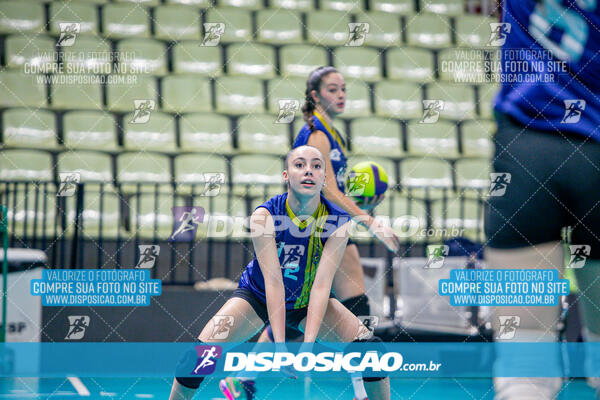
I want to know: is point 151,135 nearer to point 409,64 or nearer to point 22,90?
point 22,90

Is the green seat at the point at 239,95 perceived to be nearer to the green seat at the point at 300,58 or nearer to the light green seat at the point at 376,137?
the green seat at the point at 300,58

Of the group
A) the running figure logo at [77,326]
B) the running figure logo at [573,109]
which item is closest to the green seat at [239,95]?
the running figure logo at [77,326]

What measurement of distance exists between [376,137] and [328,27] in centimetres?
131

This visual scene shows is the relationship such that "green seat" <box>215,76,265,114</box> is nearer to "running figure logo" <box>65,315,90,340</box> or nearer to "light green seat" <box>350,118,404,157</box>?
"light green seat" <box>350,118,404,157</box>

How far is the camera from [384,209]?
5031 millimetres

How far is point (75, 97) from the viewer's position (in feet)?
18.1

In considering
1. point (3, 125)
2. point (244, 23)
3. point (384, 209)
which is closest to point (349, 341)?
point (384, 209)

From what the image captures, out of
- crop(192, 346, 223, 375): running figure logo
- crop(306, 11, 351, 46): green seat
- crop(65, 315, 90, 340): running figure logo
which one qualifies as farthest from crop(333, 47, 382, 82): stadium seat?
crop(192, 346, 223, 375): running figure logo

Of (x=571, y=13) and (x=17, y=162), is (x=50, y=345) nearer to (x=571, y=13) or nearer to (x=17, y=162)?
(x=17, y=162)

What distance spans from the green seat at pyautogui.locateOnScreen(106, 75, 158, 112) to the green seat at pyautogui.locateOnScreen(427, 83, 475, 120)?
2407mm

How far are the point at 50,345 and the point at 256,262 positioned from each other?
70.5 inches

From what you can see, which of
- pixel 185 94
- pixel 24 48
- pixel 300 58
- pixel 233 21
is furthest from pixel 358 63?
pixel 24 48

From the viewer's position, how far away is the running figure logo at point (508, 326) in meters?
1.07

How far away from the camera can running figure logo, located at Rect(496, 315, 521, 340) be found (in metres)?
1.07
